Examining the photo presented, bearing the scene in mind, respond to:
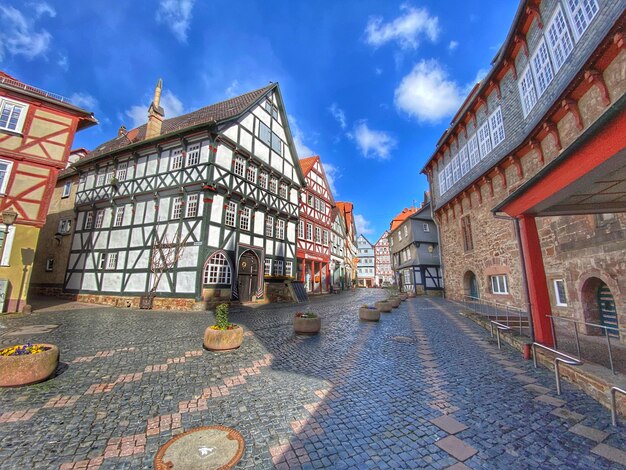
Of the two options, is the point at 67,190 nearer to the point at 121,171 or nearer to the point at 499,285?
the point at 121,171

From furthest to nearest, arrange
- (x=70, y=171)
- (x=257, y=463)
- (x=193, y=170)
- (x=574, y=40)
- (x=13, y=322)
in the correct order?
(x=70, y=171) → (x=193, y=170) → (x=13, y=322) → (x=574, y=40) → (x=257, y=463)

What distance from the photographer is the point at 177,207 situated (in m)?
15.1

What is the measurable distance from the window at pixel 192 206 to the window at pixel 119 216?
5.41m

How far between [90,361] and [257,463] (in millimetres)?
A: 4903

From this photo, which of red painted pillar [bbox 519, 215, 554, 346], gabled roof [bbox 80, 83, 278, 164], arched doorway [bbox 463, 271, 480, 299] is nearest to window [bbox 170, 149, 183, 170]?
gabled roof [bbox 80, 83, 278, 164]

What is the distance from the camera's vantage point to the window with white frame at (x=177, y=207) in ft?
49.0

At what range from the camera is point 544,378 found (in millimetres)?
4852

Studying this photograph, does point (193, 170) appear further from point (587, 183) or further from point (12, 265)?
point (587, 183)

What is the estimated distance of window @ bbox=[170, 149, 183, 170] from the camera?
620 inches

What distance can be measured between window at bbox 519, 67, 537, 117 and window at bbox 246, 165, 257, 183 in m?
14.5

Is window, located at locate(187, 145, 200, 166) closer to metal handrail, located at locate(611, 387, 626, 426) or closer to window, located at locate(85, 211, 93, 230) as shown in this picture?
window, located at locate(85, 211, 93, 230)

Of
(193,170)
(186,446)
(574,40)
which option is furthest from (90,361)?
(574,40)

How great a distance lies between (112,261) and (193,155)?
8.21 metres

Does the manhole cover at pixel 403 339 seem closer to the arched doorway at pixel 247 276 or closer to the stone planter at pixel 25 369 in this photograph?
the stone planter at pixel 25 369
